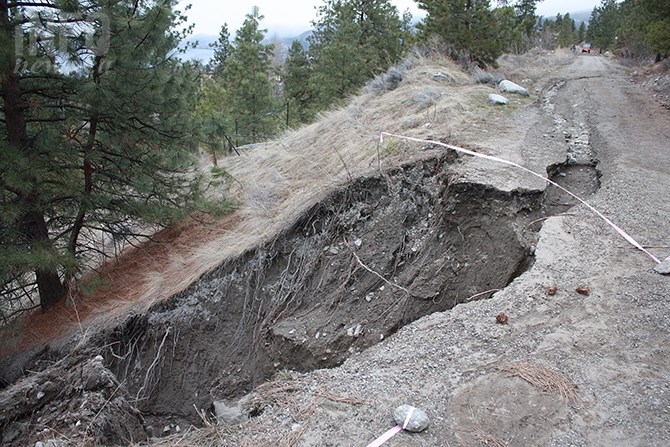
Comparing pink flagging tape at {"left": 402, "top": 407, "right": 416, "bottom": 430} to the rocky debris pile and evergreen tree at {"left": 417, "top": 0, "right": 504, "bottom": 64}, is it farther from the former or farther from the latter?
evergreen tree at {"left": 417, "top": 0, "right": 504, "bottom": 64}

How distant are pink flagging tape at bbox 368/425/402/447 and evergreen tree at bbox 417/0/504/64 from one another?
11.1 m

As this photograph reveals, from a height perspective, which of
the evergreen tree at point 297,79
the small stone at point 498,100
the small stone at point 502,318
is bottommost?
the small stone at point 502,318

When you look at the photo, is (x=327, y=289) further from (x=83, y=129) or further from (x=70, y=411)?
(x=83, y=129)

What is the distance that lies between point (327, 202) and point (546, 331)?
3.14 m

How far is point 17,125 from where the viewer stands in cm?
515

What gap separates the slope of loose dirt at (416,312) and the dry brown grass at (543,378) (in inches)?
0.7

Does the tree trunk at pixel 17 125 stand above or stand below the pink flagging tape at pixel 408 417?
above

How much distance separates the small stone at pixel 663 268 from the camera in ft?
12.2

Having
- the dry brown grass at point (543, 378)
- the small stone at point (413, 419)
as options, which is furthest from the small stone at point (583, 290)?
the small stone at point (413, 419)

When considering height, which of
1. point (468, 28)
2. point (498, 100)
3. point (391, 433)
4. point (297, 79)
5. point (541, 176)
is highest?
point (468, 28)

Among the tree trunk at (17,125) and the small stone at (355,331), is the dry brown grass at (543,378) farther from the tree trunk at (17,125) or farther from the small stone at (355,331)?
the tree trunk at (17,125)

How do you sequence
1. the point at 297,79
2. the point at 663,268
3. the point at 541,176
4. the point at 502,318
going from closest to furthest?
1. the point at 502,318
2. the point at 663,268
3. the point at 541,176
4. the point at 297,79

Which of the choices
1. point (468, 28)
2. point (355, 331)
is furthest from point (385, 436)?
point (468, 28)

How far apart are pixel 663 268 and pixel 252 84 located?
12580mm
